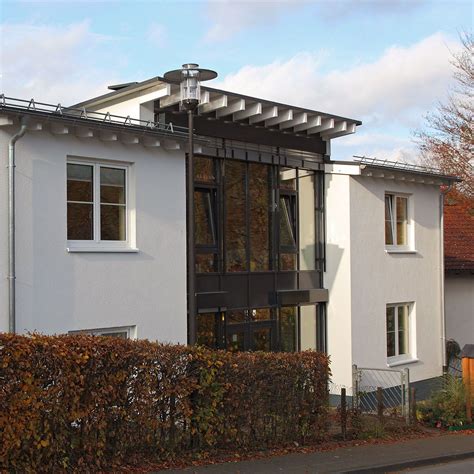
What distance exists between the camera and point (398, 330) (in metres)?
20.0

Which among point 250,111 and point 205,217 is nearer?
point 205,217

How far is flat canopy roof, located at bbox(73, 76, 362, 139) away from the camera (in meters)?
14.6

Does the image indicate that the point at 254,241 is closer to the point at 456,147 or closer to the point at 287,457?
the point at 287,457

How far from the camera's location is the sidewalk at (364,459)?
1048cm

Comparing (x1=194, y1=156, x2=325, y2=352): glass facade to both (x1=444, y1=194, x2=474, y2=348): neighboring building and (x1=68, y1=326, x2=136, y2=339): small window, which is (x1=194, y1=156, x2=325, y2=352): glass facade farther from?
(x1=444, y1=194, x2=474, y2=348): neighboring building

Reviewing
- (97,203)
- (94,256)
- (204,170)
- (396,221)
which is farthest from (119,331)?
(396,221)

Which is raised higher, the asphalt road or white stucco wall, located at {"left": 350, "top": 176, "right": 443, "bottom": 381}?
white stucco wall, located at {"left": 350, "top": 176, "right": 443, "bottom": 381}

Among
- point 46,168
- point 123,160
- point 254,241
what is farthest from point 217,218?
point 46,168

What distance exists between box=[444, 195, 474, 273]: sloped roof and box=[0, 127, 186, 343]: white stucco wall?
42.6 feet

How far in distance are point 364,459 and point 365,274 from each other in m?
7.39

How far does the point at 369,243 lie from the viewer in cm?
1867

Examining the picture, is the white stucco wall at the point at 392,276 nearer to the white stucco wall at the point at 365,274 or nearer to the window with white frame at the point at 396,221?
the white stucco wall at the point at 365,274

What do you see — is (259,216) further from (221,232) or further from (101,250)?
(101,250)

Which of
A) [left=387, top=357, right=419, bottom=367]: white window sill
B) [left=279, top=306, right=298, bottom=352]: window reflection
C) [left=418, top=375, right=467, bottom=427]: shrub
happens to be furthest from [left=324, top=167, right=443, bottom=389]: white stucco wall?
[left=418, top=375, right=467, bottom=427]: shrub
